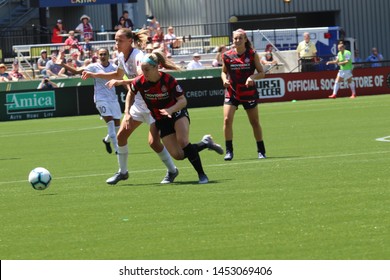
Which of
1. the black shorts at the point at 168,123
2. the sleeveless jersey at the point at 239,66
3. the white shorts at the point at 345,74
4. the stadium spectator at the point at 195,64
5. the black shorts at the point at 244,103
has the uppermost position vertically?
the sleeveless jersey at the point at 239,66

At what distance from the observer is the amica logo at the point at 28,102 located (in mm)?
38188

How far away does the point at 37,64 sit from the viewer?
138ft

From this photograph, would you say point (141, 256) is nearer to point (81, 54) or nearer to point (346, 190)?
point (346, 190)

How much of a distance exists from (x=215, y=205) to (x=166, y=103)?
106 inches

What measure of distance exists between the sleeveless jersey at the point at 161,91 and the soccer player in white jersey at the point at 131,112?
46cm

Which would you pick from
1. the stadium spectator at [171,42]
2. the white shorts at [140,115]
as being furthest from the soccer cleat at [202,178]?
the stadium spectator at [171,42]

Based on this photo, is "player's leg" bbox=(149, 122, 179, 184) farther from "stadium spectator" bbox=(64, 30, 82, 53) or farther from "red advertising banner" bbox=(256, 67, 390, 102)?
"stadium spectator" bbox=(64, 30, 82, 53)

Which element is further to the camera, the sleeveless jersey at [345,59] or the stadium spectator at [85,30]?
the stadium spectator at [85,30]

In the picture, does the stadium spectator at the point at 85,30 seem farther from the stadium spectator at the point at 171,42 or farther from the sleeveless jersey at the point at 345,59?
the sleeveless jersey at the point at 345,59

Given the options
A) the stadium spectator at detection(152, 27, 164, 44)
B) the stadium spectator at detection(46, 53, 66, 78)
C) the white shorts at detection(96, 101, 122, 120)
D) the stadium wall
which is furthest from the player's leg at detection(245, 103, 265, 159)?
the stadium spectator at detection(152, 27, 164, 44)

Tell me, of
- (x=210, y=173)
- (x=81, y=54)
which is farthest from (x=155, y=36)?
(x=210, y=173)

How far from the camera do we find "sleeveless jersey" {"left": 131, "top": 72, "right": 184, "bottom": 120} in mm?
14664

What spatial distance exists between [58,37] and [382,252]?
37.6 meters

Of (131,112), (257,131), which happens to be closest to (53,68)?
(257,131)
